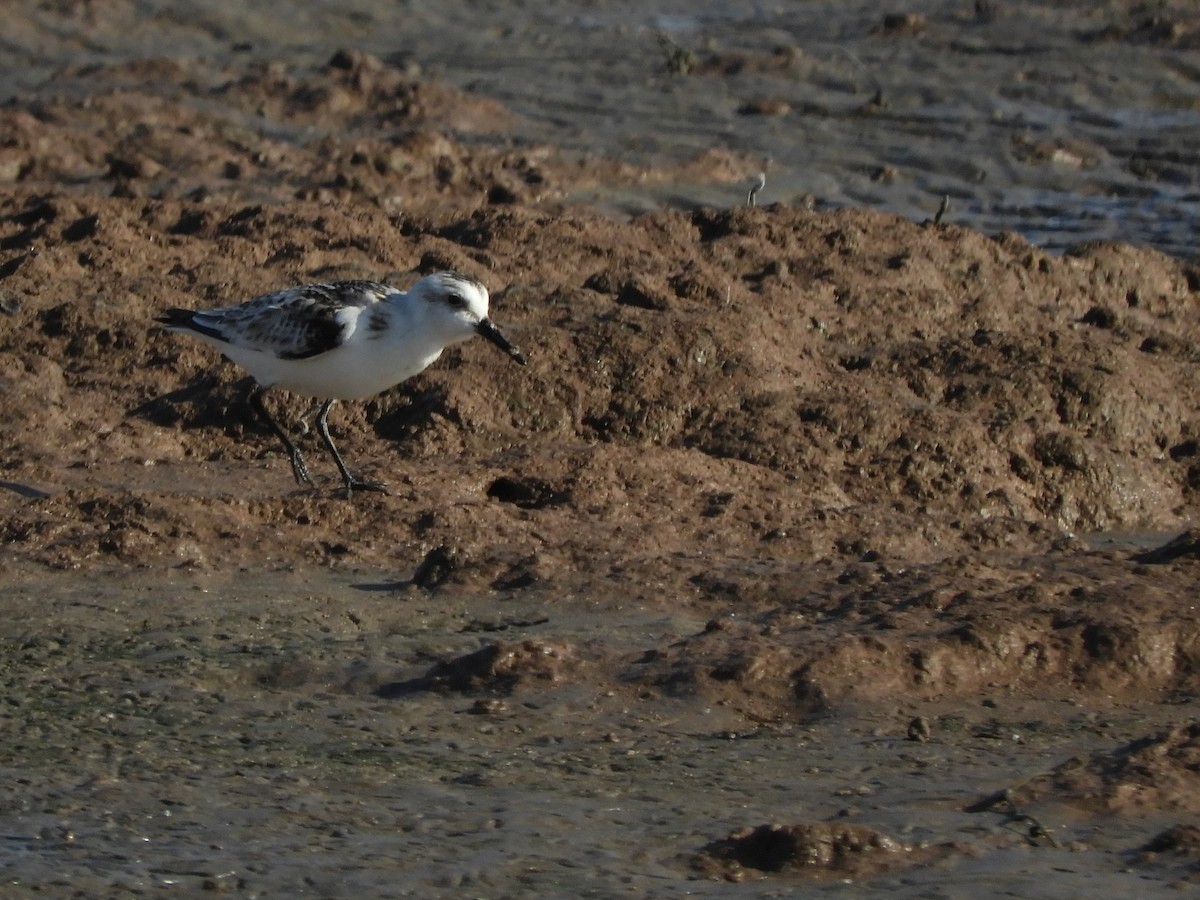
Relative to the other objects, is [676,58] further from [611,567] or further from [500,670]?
[500,670]

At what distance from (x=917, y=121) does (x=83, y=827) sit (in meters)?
11.3

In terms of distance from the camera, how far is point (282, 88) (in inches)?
574

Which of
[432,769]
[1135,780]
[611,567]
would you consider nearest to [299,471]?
[611,567]

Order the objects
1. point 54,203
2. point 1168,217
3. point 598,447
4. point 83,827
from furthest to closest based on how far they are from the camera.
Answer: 1. point 1168,217
2. point 54,203
3. point 598,447
4. point 83,827

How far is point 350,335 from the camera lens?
23.9 ft

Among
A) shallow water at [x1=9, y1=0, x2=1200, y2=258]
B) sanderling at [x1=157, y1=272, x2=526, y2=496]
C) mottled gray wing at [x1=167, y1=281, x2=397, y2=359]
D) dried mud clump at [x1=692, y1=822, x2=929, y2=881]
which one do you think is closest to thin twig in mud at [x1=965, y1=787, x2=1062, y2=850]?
dried mud clump at [x1=692, y1=822, x2=929, y2=881]

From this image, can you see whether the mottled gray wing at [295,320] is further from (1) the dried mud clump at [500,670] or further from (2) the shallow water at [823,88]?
(2) the shallow water at [823,88]

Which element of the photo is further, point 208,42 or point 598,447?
point 208,42

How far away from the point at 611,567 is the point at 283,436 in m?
1.75

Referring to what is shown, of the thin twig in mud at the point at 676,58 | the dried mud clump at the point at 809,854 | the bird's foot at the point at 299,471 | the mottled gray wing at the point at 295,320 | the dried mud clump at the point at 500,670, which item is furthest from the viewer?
the thin twig in mud at the point at 676,58

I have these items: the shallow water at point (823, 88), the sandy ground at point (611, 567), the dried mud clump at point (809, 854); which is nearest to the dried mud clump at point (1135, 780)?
the sandy ground at point (611, 567)

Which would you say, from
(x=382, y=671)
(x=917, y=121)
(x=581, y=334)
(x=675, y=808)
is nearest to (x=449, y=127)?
(x=917, y=121)

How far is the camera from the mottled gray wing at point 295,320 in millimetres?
7324

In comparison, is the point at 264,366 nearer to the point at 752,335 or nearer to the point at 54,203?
the point at 752,335
